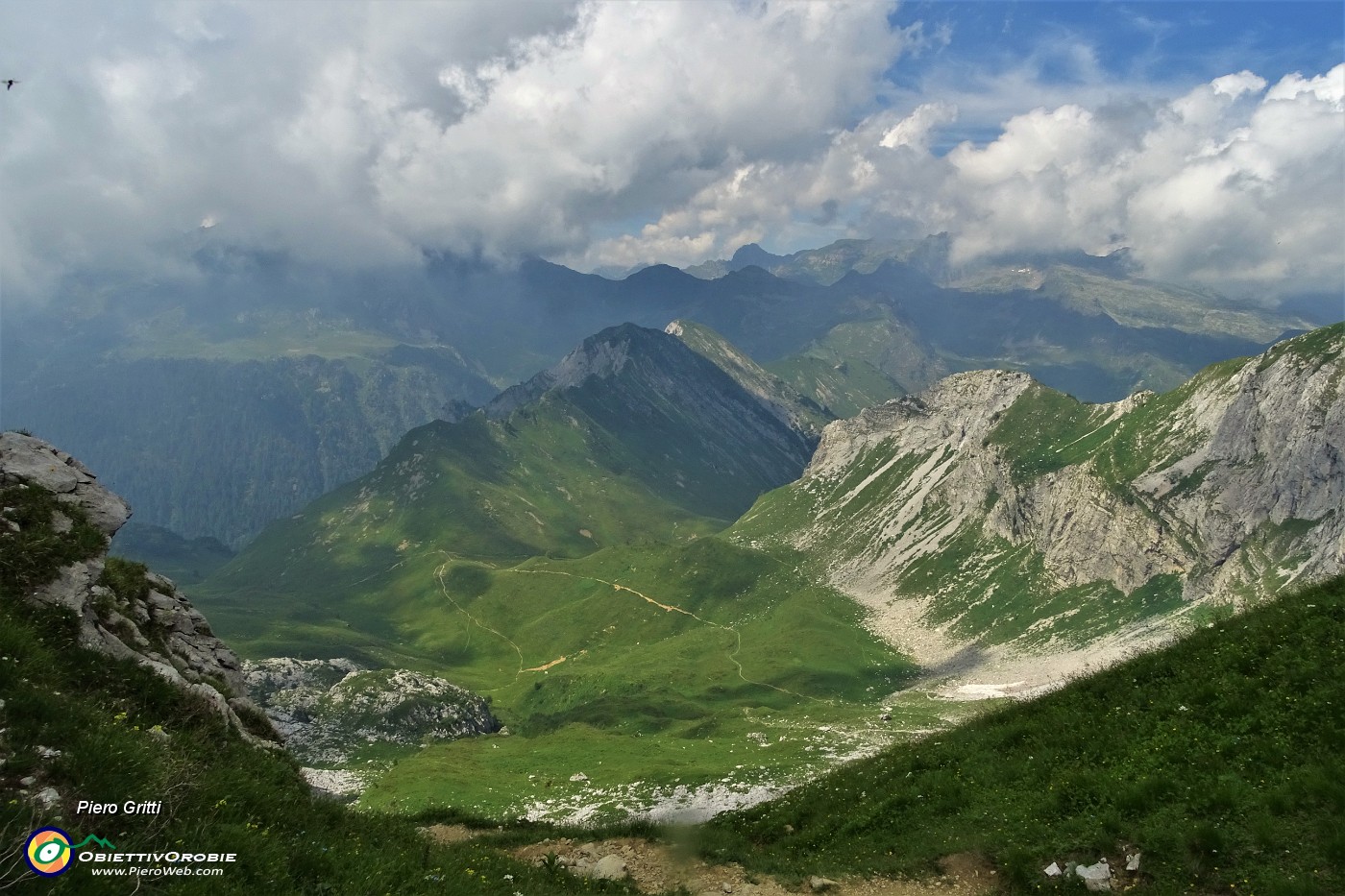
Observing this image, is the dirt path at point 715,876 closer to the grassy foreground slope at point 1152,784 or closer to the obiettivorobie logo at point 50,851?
the grassy foreground slope at point 1152,784

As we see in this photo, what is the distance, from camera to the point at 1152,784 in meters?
16.5

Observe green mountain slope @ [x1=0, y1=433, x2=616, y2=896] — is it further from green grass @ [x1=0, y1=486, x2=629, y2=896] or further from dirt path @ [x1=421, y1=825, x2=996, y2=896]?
dirt path @ [x1=421, y1=825, x2=996, y2=896]

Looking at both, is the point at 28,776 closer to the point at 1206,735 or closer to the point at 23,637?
the point at 23,637

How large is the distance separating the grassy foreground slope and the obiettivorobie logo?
17266 mm

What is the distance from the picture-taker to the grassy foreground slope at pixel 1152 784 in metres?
14.0

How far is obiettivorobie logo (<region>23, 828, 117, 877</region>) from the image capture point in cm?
937

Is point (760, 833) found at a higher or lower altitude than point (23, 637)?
lower

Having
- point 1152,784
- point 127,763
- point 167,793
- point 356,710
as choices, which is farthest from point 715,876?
point 356,710

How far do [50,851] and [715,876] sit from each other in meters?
16.7

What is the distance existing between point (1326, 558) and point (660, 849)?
175 m

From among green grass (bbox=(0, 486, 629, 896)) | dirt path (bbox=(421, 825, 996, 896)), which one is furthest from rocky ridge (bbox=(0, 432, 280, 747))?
dirt path (bbox=(421, 825, 996, 896))

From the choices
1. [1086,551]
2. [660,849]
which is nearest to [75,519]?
[660,849]

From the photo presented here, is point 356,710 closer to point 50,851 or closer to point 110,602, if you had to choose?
point 110,602

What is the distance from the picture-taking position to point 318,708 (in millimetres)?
125062
